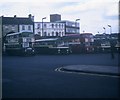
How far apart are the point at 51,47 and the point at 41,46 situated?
139 inches

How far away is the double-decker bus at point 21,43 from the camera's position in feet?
127

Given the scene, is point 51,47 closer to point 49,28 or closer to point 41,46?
point 41,46

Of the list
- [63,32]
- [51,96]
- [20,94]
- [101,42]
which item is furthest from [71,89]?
[63,32]

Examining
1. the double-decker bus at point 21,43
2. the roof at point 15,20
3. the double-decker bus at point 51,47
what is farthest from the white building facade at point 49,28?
the double-decker bus at point 21,43

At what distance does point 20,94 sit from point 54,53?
1242 inches

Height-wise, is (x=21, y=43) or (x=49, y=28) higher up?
(x=49, y=28)

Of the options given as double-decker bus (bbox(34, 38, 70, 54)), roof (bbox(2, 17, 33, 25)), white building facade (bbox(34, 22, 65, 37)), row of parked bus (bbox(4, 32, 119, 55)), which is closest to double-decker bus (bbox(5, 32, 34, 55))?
row of parked bus (bbox(4, 32, 119, 55))

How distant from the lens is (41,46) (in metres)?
44.4

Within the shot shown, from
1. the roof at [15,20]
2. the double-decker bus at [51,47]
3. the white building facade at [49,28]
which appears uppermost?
the roof at [15,20]

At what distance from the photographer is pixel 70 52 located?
4134 cm

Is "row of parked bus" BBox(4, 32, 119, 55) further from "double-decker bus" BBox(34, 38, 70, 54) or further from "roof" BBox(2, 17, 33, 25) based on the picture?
"roof" BBox(2, 17, 33, 25)

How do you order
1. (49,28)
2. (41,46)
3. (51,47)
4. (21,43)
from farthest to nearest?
1. (49,28)
2. (41,46)
3. (51,47)
4. (21,43)

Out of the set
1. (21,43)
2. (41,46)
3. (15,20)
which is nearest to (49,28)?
(15,20)

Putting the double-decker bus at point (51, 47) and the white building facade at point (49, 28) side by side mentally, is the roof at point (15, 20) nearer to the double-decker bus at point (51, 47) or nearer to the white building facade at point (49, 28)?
the white building facade at point (49, 28)
